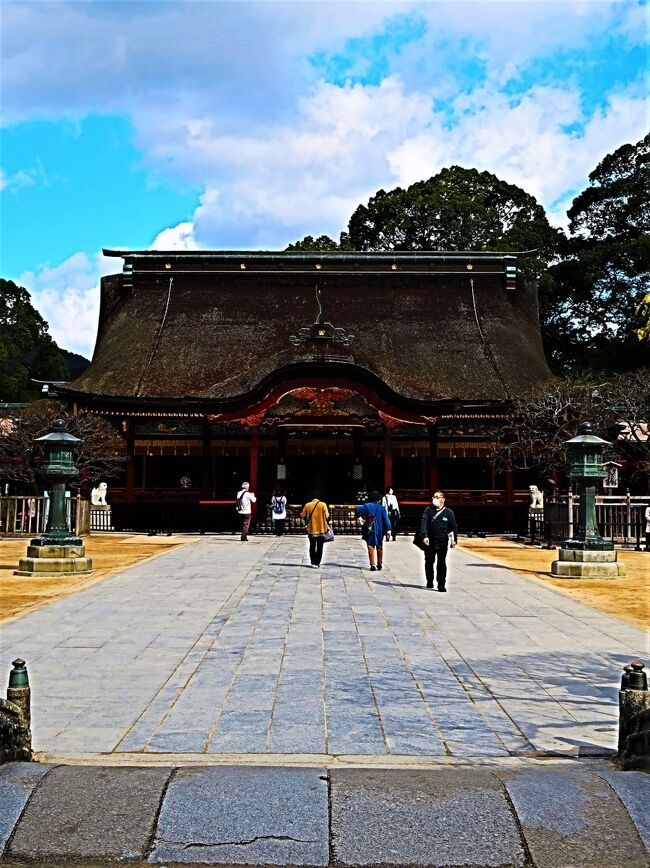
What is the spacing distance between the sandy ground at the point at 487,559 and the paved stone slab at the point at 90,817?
6.88 metres

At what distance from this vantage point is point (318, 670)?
24.0 ft

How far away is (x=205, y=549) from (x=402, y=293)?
58.6 feet

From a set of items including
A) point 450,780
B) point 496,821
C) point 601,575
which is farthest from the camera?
point 601,575

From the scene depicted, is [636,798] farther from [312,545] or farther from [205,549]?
[205,549]

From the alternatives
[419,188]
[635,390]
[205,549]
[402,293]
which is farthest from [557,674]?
[419,188]

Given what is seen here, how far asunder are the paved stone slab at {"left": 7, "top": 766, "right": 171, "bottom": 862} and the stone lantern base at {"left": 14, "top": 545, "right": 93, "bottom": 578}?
1147 cm

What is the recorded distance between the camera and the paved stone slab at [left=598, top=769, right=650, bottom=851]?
3473 millimetres

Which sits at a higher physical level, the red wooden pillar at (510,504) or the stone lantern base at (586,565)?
the red wooden pillar at (510,504)

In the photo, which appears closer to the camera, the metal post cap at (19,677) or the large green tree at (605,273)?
the metal post cap at (19,677)

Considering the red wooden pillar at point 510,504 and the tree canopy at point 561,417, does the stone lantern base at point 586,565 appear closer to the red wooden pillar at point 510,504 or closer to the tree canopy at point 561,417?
the tree canopy at point 561,417

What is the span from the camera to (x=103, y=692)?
6.63m

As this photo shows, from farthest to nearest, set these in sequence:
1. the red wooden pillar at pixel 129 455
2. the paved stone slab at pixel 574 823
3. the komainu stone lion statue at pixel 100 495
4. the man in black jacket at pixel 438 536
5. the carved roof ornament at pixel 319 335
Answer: the komainu stone lion statue at pixel 100 495 → the carved roof ornament at pixel 319 335 → the red wooden pillar at pixel 129 455 → the man in black jacket at pixel 438 536 → the paved stone slab at pixel 574 823

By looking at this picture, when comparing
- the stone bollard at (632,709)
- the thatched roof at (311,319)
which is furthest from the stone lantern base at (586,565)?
the thatched roof at (311,319)

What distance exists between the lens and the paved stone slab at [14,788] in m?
3.50
